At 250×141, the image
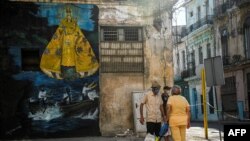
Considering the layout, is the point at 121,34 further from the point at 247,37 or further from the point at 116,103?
the point at 247,37

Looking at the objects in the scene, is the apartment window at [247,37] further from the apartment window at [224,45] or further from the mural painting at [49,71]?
the mural painting at [49,71]

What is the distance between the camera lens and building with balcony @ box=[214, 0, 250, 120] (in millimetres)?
31391

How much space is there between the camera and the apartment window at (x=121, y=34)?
54.9 ft

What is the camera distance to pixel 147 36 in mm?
17016

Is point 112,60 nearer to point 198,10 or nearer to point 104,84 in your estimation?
point 104,84

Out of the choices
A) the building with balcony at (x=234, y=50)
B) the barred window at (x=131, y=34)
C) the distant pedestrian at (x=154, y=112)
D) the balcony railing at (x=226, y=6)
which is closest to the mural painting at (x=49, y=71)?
the barred window at (x=131, y=34)

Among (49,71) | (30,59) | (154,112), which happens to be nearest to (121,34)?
(49,71)

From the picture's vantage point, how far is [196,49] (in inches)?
1636

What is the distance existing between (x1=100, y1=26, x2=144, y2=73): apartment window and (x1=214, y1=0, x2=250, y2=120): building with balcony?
Result: 14.6m

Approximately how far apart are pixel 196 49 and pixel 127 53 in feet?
84.0

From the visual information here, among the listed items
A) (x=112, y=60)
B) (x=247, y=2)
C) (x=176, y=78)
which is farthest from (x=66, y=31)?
(x=176, y=78)

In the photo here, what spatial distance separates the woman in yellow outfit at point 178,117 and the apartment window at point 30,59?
695 centimetres

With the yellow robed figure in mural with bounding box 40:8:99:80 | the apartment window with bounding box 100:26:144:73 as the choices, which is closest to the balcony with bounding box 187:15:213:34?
the apartment window with bounding box 100:26:144:73

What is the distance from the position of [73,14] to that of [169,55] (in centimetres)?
394
